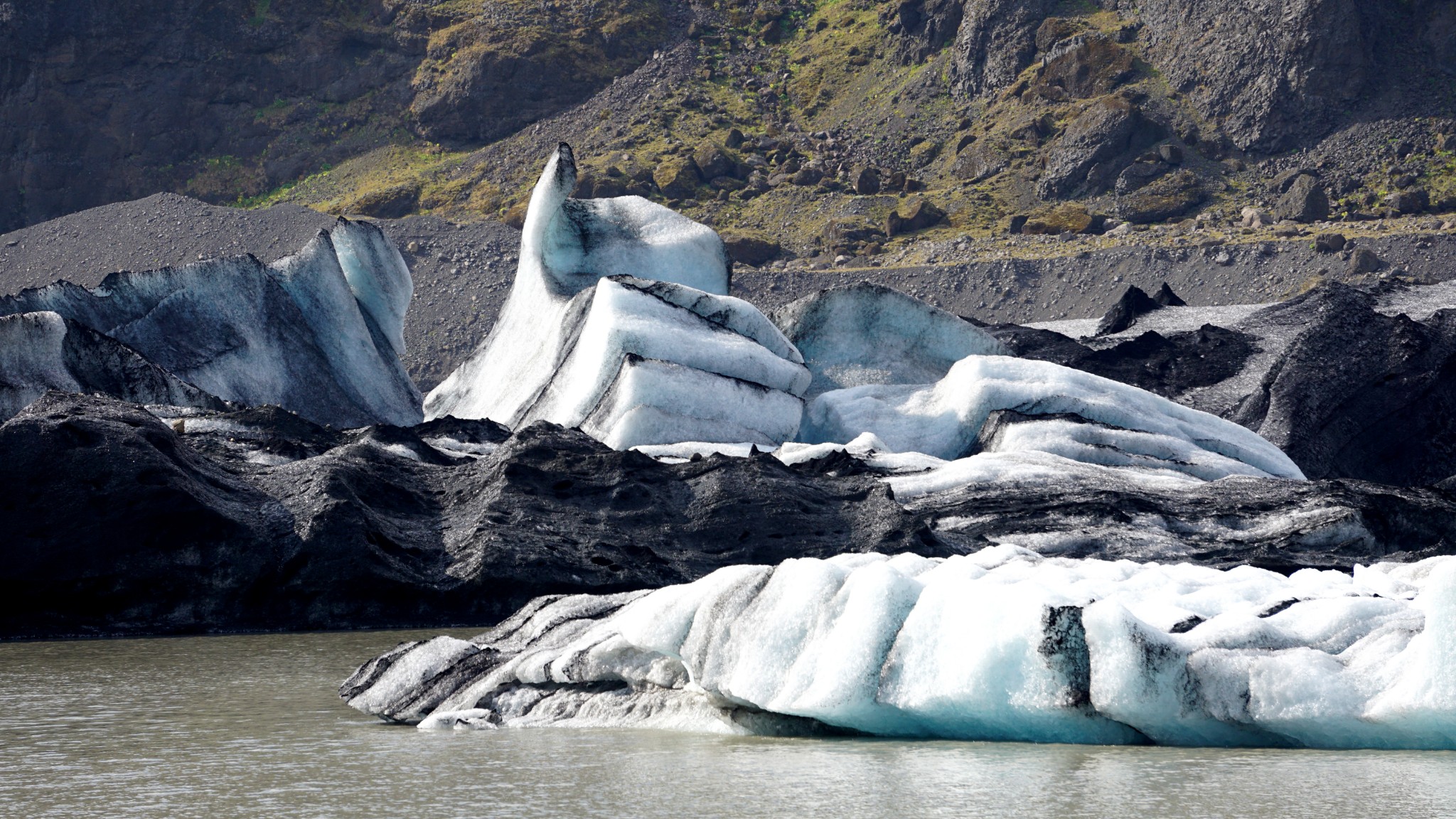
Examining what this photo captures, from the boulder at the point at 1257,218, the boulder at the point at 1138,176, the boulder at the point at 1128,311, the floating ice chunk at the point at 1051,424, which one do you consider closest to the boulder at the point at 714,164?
the boulder at the point at 1138,176

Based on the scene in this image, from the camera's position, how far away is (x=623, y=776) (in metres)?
4.79

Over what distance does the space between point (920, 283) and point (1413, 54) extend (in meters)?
24.4

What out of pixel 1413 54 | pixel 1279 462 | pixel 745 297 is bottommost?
pixel 1279 462

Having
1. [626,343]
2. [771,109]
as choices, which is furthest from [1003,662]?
[771,109]

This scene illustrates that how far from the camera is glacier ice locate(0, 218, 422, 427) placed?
18.8 metres

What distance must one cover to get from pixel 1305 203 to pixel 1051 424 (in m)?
40.4

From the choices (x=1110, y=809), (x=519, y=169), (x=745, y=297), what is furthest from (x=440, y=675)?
(x=519, y=169)

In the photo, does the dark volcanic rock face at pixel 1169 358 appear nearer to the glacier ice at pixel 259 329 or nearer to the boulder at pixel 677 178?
the glacier ice at pixel 259 329

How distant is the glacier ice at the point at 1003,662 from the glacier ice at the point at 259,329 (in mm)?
12563

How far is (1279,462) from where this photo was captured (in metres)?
15.1

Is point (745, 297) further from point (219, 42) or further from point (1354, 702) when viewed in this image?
point (1354, 702)

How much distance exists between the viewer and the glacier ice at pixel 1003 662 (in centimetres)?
492

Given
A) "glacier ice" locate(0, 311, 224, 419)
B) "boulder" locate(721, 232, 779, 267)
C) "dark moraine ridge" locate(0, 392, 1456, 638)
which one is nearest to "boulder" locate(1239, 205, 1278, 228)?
"boulder" locate(721, 232, 779, 267)

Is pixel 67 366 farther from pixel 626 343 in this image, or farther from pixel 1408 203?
pixel 1408 203
